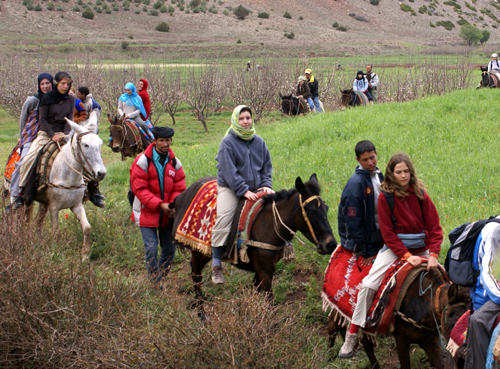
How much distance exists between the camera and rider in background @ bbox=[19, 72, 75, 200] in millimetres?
7746

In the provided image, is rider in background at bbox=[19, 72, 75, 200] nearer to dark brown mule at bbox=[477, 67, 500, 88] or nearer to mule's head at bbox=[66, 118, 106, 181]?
mule's head at bbox=[66, 118, 106, 181]

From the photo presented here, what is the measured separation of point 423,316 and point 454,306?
1.36ft

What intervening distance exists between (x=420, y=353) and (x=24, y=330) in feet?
12.7

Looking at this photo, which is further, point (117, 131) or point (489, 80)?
point (489, 80)

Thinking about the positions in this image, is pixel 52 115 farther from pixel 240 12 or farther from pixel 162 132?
pixel 240 12

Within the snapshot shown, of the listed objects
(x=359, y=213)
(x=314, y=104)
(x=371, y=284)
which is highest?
(x=359, y=213)

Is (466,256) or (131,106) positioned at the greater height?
(466,256)

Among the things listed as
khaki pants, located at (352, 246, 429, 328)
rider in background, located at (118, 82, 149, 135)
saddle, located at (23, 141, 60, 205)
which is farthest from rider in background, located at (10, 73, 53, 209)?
khaki pants, located at (352, 246, 429, 328)

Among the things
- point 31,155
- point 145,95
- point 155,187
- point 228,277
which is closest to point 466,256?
point 155,187

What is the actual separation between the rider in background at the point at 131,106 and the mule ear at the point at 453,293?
11034mm

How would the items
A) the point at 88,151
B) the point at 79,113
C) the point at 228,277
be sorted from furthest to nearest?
the point at 79,113 → the point at 88,151 → the point at 228,277

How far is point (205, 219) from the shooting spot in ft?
18.8

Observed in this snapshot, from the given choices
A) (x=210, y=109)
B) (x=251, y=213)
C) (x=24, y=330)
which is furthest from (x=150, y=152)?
(x=210, y=109)

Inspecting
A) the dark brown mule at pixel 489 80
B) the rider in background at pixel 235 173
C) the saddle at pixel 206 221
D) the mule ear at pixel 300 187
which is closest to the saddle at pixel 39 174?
the saddle at pixel 206 221
